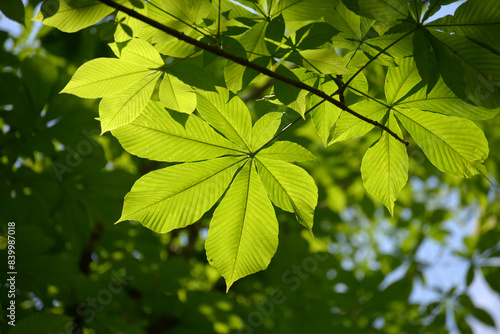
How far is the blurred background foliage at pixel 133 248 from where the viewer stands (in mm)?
1697

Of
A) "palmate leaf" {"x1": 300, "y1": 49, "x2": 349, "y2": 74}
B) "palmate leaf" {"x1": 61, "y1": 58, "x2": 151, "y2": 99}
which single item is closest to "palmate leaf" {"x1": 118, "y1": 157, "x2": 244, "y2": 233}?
"palmate leaf" {"x1": 61, "y1": 58, "x2": 151, "y2": 99}

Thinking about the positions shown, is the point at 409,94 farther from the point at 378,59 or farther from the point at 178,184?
the point at 178,184

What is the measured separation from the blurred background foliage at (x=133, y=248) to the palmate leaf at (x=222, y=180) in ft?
0.52

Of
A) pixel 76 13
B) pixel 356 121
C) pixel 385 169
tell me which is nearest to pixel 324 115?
pixel 356 121

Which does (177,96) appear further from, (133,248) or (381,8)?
(133,248)

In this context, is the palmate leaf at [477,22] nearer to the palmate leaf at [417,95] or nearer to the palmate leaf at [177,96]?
the palmate leaf at [417,95]

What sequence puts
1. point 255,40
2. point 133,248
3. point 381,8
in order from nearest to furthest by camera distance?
point 381,8
point 255,40
point 133,248

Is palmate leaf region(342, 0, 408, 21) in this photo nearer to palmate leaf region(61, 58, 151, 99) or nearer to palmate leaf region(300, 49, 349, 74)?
palmate leaf region(300, 49, 349, 74)

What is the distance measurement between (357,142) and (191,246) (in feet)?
4.93

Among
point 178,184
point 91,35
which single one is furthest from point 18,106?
point 178,184

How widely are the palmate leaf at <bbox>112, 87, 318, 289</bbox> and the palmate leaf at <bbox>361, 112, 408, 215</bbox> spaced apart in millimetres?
155

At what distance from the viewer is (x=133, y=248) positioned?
238 cm

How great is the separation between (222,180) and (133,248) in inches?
64.8

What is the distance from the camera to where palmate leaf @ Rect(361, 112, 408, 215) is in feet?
3.05
